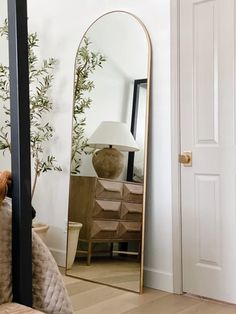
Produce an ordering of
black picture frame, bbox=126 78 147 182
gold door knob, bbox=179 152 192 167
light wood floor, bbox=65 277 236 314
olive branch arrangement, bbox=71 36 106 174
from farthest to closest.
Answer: olive branch arrangement, bbox=71 36 106 174 < black picture frame, bbox=126 78 147 182 < gold door knob, bbox=179 152 192 167 < light wood floor, bbox=65 277 236 314

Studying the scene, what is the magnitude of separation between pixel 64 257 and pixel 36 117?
1.24 metres

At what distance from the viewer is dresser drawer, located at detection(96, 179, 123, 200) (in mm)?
2793

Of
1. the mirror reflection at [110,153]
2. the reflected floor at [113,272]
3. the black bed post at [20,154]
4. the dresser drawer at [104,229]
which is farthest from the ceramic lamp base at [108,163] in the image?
the black bed post at [20,154]

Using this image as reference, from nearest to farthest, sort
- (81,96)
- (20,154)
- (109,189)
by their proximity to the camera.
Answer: (20,154), (109,189), (81,96)

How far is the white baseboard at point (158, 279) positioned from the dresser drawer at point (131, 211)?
0.36m

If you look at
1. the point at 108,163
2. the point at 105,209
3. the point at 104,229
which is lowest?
the point at 104,229

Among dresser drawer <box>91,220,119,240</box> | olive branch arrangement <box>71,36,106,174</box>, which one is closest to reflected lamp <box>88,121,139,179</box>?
olive branch arrangement <box>71,36,106,174</box>

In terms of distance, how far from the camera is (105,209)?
2871 mm

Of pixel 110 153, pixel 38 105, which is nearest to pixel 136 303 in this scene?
pixel 110 153

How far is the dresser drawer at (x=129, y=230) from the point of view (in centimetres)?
269

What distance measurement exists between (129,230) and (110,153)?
1.88 ft

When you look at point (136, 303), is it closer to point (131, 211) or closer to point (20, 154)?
point (131, 211)

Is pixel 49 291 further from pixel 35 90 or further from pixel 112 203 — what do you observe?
pixel 35 90

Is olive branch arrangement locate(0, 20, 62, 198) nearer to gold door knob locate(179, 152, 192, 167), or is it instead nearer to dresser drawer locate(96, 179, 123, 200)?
dresser drawer locate(96, 179, 123, 200)
